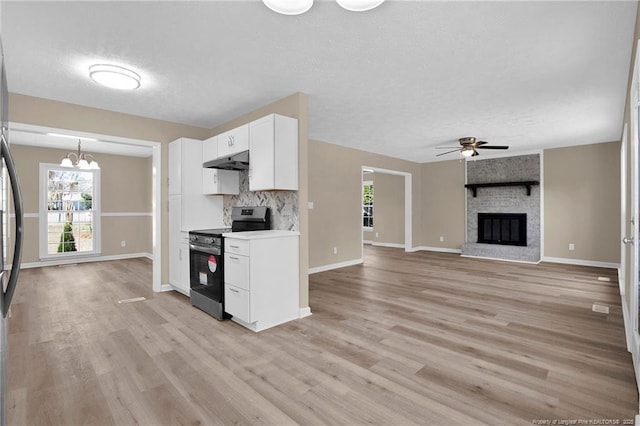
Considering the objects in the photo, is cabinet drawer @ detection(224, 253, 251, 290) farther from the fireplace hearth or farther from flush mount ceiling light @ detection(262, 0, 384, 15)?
the fireplace hearth

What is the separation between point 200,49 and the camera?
→ 8.35ft

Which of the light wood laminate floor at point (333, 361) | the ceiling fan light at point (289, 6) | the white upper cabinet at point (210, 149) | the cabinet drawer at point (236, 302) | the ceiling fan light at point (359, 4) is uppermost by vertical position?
the ceiling fan light at point (289, 6)

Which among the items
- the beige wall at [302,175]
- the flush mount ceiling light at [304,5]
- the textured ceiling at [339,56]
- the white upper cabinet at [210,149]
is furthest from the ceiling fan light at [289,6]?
the white upper cabinet at [210,149]

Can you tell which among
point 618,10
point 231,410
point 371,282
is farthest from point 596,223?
point 231,410

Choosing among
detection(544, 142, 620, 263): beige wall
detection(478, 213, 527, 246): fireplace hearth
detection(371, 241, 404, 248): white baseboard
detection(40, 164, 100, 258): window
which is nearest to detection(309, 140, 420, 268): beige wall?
detection(371, 241, 404, 248): white baseboard

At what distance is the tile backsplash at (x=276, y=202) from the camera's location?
360 cm

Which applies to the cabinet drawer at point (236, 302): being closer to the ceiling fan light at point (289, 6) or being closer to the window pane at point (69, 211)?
the ceiling fan light at point (289, 6)

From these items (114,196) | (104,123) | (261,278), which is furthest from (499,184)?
(114,196)

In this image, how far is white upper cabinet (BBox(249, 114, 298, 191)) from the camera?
3314 mm

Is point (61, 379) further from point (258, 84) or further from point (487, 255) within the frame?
point (487, 255)

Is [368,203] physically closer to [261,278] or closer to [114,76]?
[261,278]

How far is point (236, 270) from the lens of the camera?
3221 millimetres

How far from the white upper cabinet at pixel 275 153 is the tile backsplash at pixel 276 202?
25 cm

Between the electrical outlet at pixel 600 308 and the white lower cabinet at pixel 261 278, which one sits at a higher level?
the white lower cabinet at pixel 261 278
